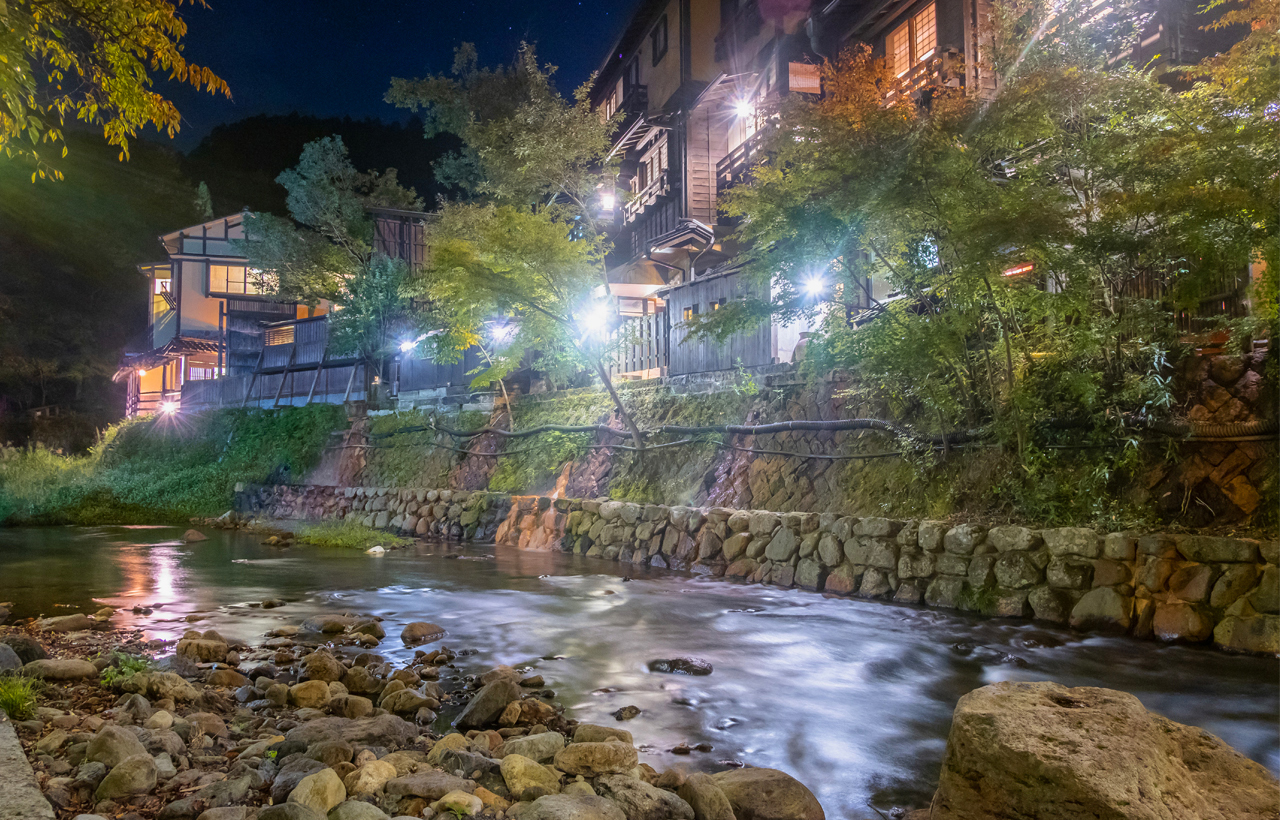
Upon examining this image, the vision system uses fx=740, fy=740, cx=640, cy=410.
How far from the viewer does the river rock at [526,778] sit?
3.74 meters

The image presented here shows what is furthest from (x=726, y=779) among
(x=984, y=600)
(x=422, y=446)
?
(x=422, y=446)

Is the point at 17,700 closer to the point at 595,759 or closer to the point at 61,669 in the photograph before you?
the point at 61,669

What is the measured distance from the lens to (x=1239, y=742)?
5086 mm

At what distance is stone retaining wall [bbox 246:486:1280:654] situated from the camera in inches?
269

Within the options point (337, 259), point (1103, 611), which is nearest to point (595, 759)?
point (1103, 611)

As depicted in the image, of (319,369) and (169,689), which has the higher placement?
(319,369)

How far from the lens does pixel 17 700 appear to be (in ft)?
13.8

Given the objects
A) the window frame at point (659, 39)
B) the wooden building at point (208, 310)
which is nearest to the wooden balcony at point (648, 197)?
the window frame at point (659, 39)

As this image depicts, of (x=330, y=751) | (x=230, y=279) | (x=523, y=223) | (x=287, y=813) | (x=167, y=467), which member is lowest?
(x=330, y=751)

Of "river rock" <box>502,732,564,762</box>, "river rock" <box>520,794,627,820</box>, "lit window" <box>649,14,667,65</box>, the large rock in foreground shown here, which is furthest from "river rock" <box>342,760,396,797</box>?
"lit window" <box>649,14,667,65</box>

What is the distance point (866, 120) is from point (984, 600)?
585 cm

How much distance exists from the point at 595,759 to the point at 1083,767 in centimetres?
241

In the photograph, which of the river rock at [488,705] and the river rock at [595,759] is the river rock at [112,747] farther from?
the river rock at [595,759]

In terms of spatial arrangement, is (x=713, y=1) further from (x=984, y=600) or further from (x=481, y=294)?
(x=984, y=600)
